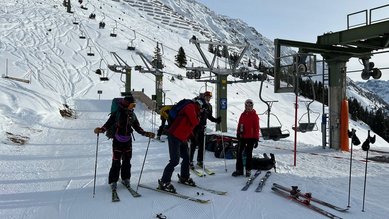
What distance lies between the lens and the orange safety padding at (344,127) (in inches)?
546

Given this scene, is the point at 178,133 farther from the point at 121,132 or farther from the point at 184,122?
the point at 121,132

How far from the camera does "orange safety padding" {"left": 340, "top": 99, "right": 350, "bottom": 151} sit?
45.5 feet

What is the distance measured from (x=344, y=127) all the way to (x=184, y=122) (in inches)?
388

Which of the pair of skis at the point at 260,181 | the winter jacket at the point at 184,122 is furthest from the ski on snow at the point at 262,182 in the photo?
the winter jacket at the point at 184,122

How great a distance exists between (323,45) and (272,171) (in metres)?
6.80

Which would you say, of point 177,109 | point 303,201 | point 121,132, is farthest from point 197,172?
point 303,201

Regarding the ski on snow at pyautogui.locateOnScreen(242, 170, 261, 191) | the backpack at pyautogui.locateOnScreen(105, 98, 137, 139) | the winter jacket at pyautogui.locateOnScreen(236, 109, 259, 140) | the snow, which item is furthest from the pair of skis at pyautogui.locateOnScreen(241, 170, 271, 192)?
the backpack at pyautogui.locateOnScreen(105, 98, 137, 139)

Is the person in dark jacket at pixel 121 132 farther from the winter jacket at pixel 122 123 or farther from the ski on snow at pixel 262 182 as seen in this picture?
the ski on snow at pixel 262 182

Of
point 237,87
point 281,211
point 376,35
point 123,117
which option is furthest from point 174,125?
point 237,87

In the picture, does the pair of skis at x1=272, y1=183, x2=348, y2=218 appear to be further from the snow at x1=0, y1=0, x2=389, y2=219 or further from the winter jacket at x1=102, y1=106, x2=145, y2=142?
the winter jacket at x1=102, y1=106, x2=145, y2=142

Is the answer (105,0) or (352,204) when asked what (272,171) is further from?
(105,0)

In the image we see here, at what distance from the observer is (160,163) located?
921 centimetres

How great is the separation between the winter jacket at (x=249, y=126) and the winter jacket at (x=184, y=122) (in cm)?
181

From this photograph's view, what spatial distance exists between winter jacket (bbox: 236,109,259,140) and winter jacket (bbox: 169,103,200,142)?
1.81 m
